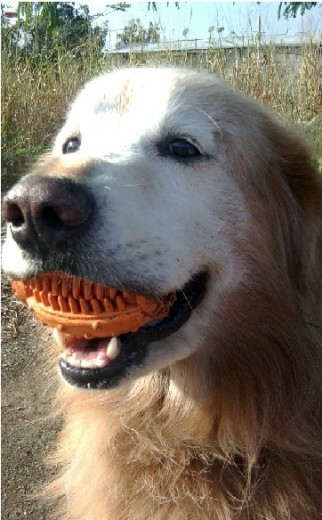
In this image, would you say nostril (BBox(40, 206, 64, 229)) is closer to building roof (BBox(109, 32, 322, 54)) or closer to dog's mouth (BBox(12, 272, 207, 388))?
dog's mouth (BBox(12, 272, 207, 388))

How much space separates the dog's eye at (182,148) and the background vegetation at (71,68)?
3.48m

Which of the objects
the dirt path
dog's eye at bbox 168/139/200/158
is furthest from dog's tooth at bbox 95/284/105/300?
the dirt path

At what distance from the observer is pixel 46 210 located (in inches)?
62.9

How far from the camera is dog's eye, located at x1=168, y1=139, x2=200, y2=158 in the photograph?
2.16 meters

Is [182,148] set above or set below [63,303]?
above

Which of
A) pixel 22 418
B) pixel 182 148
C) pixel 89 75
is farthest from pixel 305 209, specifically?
pixel 89 75

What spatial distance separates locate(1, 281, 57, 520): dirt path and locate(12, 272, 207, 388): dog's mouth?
74 centimetres

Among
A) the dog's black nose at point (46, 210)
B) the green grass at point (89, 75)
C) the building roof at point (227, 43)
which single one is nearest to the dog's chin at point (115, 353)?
the dog's black nose at point (46, 210)

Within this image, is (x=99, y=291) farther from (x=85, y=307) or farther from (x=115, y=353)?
(x=115, y=353)

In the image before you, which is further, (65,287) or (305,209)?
(305,209)

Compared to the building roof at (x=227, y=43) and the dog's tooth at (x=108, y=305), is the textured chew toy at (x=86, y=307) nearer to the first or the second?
the dog's tooth at (x=108, y=305)

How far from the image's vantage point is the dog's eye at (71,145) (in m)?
2.51

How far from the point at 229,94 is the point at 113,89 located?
47 centimetres

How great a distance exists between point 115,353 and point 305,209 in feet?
3.37
